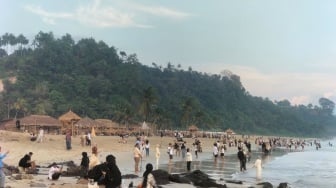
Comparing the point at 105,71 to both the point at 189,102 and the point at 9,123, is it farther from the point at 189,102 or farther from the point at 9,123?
the point at 9,123

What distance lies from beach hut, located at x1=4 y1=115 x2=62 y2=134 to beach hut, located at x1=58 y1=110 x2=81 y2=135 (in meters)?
2.26

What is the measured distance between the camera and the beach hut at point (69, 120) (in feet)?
193

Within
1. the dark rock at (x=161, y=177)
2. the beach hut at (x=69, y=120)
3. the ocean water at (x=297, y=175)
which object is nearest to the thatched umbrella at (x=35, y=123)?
the beach hut at (x=69, y=120)

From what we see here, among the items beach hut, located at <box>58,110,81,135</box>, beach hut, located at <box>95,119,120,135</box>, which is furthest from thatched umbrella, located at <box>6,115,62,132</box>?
beach hut, located at <box>95,119,120,135</box>

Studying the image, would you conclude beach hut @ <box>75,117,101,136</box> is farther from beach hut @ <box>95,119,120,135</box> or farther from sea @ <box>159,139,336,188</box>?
sea @ <box>159,139,336,188</box>

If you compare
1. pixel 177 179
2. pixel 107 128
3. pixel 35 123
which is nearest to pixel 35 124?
pixel 35 123

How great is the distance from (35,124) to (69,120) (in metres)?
5.09

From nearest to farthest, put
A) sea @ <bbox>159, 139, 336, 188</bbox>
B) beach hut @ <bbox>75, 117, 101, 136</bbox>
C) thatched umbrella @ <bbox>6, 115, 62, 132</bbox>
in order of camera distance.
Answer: sea @ <bbox>159, 139, 336, 188</bbox>
thatched umbrella @ <bbox>6, 115, 62, 132</bbox>
beach hut @ <bbox>75, 117, 101, 136</bbox>

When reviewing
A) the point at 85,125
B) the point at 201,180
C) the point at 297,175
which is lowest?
the point at 297,175

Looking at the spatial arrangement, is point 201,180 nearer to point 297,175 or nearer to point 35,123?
point 297,175

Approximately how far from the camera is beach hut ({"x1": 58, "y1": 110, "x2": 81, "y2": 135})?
5869 centimetres

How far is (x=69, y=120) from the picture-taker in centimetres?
5912

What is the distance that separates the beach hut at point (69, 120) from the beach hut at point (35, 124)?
2.26m

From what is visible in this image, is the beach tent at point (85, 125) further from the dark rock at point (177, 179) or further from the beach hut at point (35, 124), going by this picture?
the dark rock at point (177, 179)
